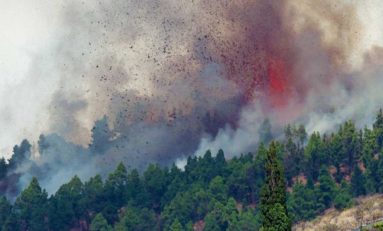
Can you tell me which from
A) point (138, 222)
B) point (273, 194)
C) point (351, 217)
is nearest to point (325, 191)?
point (351, 217)

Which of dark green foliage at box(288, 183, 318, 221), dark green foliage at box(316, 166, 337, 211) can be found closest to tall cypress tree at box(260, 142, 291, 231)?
dark green foliage at box(288, 183, 318, 221)

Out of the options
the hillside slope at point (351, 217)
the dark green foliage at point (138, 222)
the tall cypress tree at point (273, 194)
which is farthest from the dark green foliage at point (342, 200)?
the tall cypress tree at point (273, 194)

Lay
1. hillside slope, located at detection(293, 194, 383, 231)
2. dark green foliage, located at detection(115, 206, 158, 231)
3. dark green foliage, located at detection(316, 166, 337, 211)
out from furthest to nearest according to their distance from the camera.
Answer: dark green foliage, located at detection(115, 206, 158, 231) < dark green foliage, located at detection(316, 166, 337, 211) < hillside slope, located at detection(293, 194, 383, 231)

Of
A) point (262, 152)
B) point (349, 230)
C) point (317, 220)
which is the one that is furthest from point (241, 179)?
point (349, 230)

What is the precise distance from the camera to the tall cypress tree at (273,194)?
4877 inches

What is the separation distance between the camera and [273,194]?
411ft

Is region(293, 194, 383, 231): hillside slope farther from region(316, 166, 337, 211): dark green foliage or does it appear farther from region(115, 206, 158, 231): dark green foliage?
region(115, 206, 158, 231): dark green foliage

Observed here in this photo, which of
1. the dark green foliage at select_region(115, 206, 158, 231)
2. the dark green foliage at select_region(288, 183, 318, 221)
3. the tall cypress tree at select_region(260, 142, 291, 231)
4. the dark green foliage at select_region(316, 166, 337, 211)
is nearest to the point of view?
the tall cypress tree at select_region(260, 142, 291, 231)

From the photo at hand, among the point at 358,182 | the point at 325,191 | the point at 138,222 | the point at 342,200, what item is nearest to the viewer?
the point at 342,200

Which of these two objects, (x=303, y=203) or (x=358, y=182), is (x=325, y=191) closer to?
(x=303, y=203)

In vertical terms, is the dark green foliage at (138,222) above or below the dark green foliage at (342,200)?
above

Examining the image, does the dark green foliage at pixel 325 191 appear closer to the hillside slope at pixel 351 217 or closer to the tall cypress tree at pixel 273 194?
the hillside slope at pixel 351 217

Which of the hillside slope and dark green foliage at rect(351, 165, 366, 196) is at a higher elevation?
dark green foliage at rect(351, 165, 366, 196)

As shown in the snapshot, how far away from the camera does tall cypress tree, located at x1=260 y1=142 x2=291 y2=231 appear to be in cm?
12388
